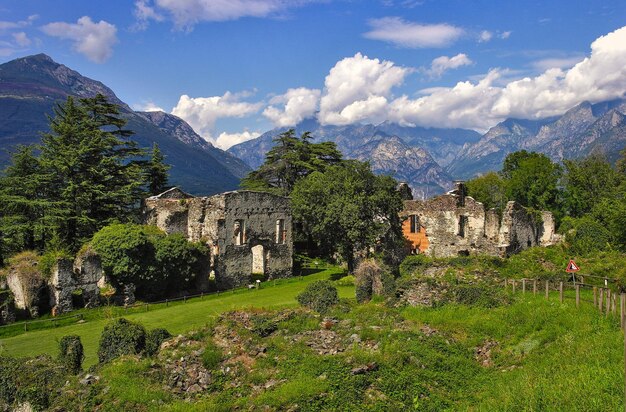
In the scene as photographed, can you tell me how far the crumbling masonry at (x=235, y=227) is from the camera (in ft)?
115

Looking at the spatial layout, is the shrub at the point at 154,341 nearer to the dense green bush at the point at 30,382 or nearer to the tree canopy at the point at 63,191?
the dense green bush at the point at 30,382

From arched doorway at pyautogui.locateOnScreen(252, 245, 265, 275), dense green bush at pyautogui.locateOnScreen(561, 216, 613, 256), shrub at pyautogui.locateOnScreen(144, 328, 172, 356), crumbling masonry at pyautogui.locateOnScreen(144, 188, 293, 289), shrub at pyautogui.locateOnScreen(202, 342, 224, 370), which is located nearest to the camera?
shrub at pyautogui.locateOnScreen(202, 342, 224, 370)

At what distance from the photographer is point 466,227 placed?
4025cm

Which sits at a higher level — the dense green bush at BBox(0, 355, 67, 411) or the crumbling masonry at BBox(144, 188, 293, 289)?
the crumbling masonry at BBox(144, 188, 293, 289)

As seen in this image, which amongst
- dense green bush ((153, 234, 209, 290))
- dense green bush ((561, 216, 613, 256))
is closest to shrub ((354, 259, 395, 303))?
dense green bush ((153, 234, 209, 290))

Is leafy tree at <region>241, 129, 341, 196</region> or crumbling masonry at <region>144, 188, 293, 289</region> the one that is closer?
crumbling masonry at <region>144, 188, 293, 289</region>

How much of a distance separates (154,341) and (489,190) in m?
58.1

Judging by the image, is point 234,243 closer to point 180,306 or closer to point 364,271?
point 180,306

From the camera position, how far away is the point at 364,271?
2558 centimetres

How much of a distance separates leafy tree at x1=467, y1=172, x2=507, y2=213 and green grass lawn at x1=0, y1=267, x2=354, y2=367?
35.1 metres

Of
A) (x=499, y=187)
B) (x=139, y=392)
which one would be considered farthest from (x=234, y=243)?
(x=499, y=187)

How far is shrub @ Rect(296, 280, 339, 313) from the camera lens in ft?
72.3

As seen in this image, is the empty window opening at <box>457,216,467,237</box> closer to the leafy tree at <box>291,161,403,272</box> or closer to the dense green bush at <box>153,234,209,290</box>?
the leafy tree at <box>291,161,403,272</box>

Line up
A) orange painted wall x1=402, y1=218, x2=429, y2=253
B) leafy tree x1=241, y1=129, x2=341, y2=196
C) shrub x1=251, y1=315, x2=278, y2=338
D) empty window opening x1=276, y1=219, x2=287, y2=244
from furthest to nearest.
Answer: leafy tree x1=241, y1=129, x2=341, y2=196, orange painted wall x1=402, y1=218, x2=429, y2=253, empty window opening x1=276, y1=219, x2=287, y2=244, shrub x1=251, y1=315, x2=278, y2=338
